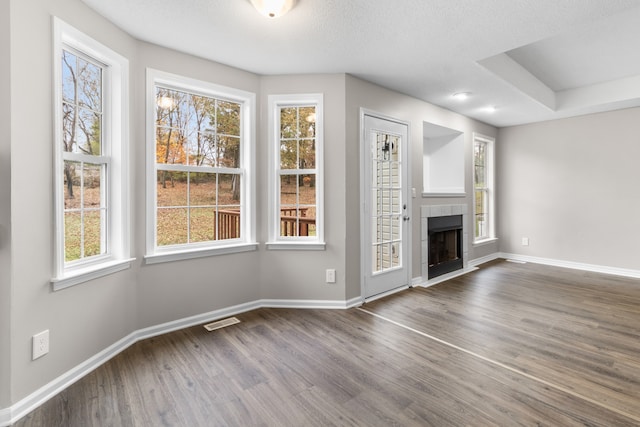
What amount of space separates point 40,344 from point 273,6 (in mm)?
2485

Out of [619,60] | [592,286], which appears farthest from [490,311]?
[619,60]

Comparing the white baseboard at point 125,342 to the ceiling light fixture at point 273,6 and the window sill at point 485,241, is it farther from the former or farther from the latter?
the window sill at point 485,241

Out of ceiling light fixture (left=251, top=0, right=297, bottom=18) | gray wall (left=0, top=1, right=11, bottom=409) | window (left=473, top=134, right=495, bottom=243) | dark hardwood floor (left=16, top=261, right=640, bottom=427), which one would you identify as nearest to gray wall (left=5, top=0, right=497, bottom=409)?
gray wall (left=0, top=1, right=11, bottom=409)

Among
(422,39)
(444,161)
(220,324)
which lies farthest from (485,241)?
(220,324)

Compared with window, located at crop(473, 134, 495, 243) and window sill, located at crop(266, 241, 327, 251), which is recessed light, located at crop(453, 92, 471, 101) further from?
window sill, located at crop(266, 241, 327, 251)

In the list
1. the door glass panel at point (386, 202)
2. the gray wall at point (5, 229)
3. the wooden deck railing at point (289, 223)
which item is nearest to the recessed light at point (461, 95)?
the door glass panel at point (386, 202)

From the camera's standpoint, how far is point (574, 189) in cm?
499

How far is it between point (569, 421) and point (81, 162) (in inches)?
134

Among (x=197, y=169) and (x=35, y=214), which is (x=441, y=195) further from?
(x=35, y=214)

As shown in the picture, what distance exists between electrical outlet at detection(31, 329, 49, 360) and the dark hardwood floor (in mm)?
286

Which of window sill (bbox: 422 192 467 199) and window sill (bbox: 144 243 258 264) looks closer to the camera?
window sill (bbox: 144 243 258 264)

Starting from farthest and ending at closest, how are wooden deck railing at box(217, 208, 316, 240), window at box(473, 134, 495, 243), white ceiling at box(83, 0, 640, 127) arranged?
window at box(473, 134, 495, 243) → wooden deck railing at box(217, 208, 316, 240) → white ceiling at box(83, 0, 640, 127)

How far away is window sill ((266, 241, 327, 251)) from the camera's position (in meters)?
3.27

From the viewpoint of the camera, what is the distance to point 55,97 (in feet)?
6.28
